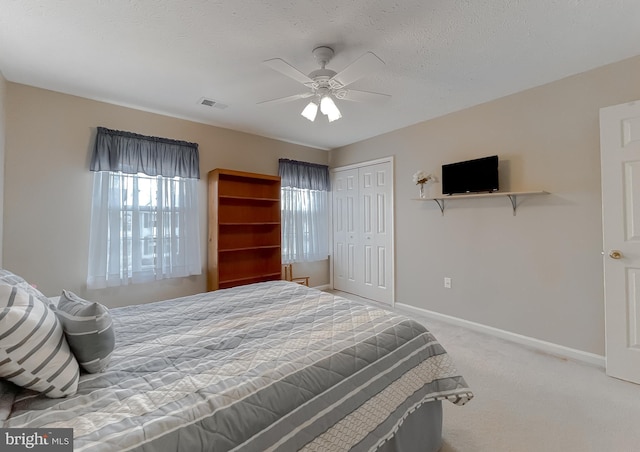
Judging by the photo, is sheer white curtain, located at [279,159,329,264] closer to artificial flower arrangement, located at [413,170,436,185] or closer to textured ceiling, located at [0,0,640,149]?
textured ceiling, located at [0,0,640,149]

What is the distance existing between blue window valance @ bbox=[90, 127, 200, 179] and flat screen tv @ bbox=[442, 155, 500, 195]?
3.02 m

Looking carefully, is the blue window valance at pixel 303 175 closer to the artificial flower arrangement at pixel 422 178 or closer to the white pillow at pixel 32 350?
the artificial flower arrangement at pixel 422 178

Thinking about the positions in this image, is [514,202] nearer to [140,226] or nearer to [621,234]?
[621,234]

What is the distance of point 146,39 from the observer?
1979 mm

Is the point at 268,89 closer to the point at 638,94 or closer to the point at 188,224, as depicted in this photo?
the point at 188,224

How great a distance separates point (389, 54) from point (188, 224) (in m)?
2.81

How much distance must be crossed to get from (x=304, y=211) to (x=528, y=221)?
296cm

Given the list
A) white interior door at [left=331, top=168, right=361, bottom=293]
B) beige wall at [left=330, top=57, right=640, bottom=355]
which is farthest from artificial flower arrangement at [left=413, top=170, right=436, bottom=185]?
white interior door at [left=331, top=168, right=361, bottom=293]

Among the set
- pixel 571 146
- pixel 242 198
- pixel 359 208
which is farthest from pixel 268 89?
pixel 571 146

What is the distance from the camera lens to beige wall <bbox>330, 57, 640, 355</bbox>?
243cm

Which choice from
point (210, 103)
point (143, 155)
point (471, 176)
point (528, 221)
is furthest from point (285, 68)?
point (528, 221)

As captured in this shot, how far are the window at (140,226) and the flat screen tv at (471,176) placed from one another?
10.0 feet

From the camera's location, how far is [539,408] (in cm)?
186

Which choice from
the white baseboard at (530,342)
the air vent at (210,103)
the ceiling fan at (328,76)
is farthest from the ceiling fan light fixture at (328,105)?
the white baseboard at (530,342)
